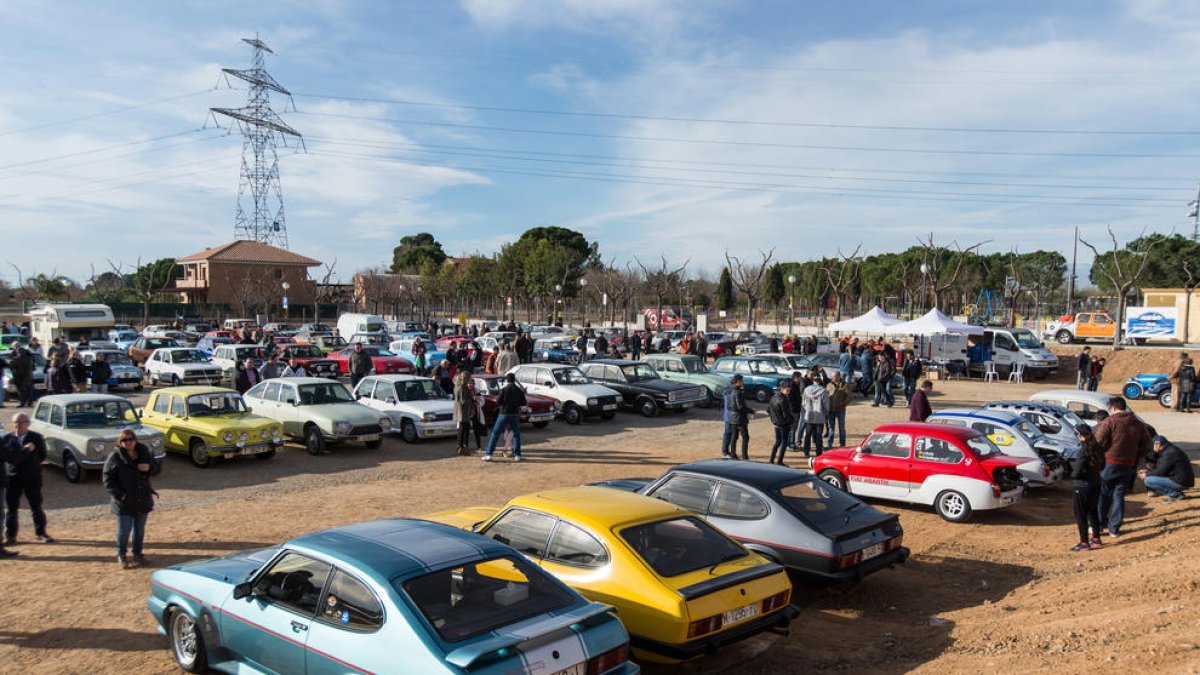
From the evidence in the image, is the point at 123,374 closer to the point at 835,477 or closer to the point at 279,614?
the point at 835,477

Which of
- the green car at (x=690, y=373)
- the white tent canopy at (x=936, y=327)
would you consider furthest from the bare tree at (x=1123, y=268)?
the green car at (x=690, y=373)

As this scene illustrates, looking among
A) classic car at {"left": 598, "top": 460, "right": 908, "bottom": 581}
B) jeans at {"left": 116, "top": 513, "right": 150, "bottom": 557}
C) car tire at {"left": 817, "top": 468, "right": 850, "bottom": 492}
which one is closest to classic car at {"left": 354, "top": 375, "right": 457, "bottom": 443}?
jeans at {"left": 116, "top": 513, "right": 150, "bottom": 557}

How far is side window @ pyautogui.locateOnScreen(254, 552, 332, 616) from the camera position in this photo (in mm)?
5094

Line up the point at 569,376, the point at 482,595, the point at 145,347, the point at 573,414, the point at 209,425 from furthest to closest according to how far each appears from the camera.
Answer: the point at 145,347
the point at 569,376
the point at 573,414
the point at 209,425
the point at 482,595

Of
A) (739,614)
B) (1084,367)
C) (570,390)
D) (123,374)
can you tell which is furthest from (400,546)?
(1084,367)

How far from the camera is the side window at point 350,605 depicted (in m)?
4.68

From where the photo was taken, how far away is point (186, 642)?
6.24m

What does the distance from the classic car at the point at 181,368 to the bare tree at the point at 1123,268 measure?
39.2 meters

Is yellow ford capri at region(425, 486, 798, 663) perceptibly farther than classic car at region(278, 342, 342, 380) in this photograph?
No

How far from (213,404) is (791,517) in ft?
40.8

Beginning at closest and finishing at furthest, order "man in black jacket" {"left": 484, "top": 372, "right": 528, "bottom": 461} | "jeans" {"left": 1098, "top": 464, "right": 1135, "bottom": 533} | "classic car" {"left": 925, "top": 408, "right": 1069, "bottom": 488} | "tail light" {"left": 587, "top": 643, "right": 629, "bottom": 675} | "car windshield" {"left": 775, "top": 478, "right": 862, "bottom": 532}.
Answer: "tail light" {"left": 587, "top": 643, "right": 629, "bottom": 675}, "car windshield" {"left": 775, "top": 478, "right": 862, "bottom": 532}, "jeans" {"left": 1098, "top": 464, "right": 1135, "bottom": 533}, "classic car" {"left": 925, "top": 408, "right": 1069, "bottom": 488}, "man in black jacket" {"left": 484, "top": 372, "right": 528, "bottom": 461}

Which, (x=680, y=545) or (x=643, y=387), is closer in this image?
(x=680, y=545)

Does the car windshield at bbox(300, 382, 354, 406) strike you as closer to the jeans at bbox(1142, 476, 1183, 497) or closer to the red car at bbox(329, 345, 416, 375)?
the red car at bbox(329, 345, 416, 375)

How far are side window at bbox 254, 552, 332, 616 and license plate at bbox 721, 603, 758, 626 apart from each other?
2.88 metres
